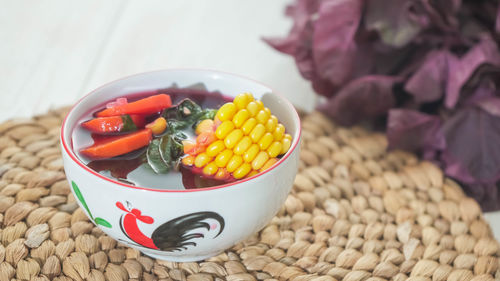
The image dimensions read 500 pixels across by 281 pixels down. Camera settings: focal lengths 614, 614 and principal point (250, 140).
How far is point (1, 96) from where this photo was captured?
4.19 feet

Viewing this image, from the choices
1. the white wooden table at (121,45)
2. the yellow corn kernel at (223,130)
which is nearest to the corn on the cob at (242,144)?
the yellow corn kernel at (223,130)

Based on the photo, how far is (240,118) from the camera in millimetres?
758

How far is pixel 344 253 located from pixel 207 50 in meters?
0.79

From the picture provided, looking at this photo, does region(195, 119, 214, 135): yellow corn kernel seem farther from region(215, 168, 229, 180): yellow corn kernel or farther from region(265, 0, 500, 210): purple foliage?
region(265, 0, 500, 210): purple foliage

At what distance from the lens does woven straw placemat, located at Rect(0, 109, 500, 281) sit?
81 cm

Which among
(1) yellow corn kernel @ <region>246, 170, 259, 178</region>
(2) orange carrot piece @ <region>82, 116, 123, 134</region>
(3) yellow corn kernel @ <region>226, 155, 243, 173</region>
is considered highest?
(3) yellow corn kernel @ <region>226, 155, 243, 173</region>

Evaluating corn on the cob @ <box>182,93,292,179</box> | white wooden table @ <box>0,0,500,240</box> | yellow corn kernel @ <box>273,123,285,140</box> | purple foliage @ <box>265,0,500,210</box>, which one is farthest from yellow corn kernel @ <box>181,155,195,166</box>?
white wooden table @ <box>0,0,500,240</box>

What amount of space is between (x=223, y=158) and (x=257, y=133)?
0.05 m

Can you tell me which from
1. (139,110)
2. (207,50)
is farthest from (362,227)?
(207,50)

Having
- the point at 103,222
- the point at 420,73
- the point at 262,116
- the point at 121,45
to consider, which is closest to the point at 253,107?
the point at 262,116

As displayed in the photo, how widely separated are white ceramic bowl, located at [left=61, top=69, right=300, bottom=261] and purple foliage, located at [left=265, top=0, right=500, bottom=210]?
1.20 ft

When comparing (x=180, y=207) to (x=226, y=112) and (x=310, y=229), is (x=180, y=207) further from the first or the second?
(x=310, y=229)

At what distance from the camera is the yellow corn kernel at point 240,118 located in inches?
29.9

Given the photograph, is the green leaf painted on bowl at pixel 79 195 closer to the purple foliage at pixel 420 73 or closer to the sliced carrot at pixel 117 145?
the sliced carrot at pixel 117 145
